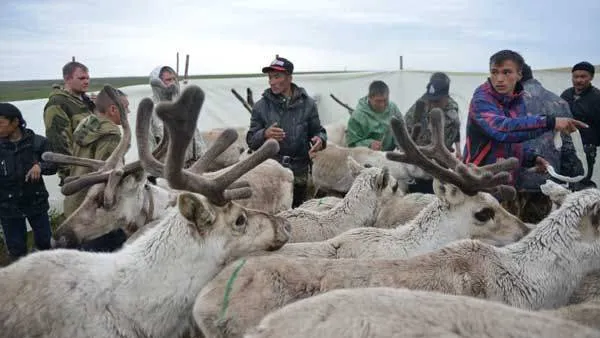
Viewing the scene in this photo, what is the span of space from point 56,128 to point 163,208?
1641 mm

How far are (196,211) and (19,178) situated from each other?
3577mm

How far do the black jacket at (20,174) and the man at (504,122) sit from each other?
169 inches

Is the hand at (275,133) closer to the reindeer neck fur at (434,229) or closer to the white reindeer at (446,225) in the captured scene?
the white reindeer at (446,225)

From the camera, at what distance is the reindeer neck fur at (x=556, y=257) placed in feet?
12.0

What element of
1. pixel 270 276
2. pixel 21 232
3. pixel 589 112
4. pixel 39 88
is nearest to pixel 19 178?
pixel 21 232

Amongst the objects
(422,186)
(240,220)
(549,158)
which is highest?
(549,158)

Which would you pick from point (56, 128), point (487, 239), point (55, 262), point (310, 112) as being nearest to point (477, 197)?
point (487, 239)

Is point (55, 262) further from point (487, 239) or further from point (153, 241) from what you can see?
point (487, 239)

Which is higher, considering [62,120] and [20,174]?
[62,120]

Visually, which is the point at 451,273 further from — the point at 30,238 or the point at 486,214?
the point at 30,238

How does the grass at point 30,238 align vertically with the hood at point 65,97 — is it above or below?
below

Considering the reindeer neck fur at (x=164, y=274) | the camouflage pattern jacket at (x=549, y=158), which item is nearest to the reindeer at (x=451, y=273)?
the reindeer neck fur at (x=164, y=274)

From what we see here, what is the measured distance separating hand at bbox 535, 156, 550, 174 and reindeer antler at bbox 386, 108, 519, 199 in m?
0.41

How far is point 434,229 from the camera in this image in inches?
184
